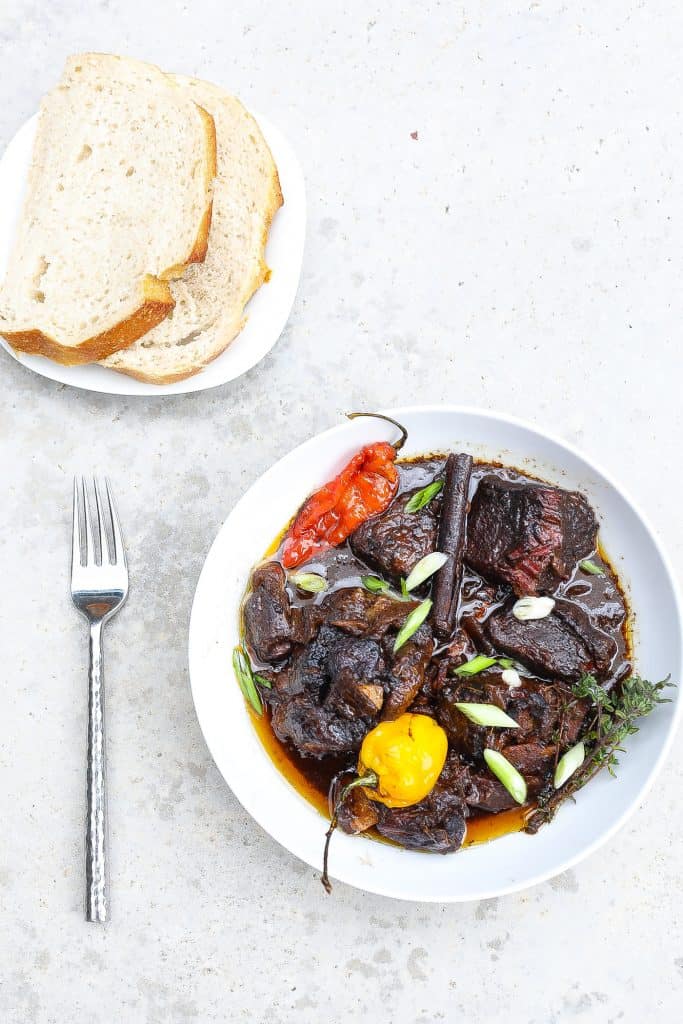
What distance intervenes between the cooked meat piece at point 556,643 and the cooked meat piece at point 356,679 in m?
0.59

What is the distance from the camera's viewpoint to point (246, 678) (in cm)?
405

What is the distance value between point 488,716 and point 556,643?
47cm

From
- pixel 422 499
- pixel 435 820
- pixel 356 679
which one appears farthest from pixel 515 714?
pixel 422 499

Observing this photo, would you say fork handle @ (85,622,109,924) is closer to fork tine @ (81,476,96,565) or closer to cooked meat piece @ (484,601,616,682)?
fork tine @ (81,476,96,565)

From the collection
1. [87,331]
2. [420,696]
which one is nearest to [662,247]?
[420,696]

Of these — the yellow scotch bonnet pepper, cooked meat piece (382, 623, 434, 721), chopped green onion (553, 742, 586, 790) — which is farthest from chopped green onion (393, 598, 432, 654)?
→ chopped green onion (553, 742, 586, 790)

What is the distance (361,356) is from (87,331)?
138 cm

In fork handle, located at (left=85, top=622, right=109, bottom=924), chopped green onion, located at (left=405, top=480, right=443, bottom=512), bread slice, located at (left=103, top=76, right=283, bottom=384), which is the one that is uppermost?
bread slice, located at (left=103, top=76, right=283, bottom=384)

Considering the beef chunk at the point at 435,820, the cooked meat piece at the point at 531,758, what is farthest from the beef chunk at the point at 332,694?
the cooked meat piece at the point at 531,758

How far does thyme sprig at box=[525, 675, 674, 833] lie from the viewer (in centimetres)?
369

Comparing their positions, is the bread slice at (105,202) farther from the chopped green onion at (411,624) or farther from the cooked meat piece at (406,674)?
the cooked meat piece at (406,674)

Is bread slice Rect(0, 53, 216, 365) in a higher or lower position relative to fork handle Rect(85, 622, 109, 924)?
higher

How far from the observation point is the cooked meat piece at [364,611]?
12.4 feet

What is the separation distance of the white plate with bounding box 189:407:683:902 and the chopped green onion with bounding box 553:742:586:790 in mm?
191
